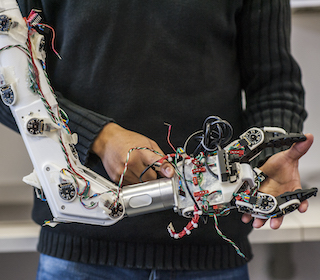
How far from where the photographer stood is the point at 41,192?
1.59ft

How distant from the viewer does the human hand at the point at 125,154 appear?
49cm

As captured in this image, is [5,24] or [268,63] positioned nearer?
[5,24]

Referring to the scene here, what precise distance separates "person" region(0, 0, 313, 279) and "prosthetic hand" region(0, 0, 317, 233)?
11cm

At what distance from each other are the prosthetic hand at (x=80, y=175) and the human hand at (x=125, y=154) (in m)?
0.02

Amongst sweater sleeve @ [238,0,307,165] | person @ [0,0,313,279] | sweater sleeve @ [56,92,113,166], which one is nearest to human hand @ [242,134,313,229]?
person @ [0,0,313,279]

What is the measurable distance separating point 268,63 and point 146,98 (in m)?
0.27

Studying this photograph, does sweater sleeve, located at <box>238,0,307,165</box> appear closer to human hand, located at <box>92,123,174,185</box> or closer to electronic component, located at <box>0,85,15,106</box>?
human hand, located at <box>92,123,174,185</box>

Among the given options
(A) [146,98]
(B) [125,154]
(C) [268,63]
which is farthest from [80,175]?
(C) [268,63]

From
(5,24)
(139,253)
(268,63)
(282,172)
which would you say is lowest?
(139,253)

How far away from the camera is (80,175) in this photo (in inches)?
18.6

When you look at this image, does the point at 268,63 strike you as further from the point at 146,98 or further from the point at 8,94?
the point at 8,94

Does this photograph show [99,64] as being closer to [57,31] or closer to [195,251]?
[57,31]

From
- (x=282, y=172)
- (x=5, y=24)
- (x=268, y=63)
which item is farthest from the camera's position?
(x=268, y=63)

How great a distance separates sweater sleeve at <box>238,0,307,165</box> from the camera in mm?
669
